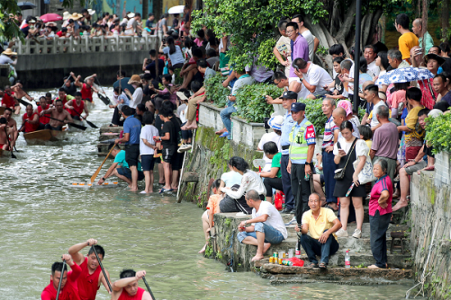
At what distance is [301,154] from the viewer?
34.0 ft

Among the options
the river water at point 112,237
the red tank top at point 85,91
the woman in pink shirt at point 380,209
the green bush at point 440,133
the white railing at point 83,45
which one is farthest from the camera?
the white railing at point 83,45

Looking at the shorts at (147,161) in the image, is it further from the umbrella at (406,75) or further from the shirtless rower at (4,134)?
the umbrella at (406,75)

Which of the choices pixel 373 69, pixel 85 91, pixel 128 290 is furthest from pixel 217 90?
pixel 85 91

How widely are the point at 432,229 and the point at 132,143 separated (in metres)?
8.78

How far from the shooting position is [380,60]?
37.5ft

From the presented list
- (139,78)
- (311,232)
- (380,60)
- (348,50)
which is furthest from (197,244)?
(139,78)

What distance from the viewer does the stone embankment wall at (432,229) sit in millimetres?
8477

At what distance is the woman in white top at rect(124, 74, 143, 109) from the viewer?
20328 millimetres

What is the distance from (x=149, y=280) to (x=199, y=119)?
6.83 m

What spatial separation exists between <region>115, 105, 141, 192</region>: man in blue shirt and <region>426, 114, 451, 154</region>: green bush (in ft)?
28.8

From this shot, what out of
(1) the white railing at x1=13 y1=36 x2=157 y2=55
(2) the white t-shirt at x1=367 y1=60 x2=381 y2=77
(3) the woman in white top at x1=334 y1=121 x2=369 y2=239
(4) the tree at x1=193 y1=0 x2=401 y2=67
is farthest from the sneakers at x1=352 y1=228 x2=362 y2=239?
(1) the white railing at x1=13 y1=36 x2=157 y2=55

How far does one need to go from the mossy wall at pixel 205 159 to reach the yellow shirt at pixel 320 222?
174 inches

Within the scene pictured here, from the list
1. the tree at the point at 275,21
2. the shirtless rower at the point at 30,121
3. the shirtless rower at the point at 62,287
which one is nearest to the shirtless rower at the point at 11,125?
the shirtless rower at the point at 30,121

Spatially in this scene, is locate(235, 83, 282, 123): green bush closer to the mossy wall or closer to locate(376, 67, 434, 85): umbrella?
the mossy wall
